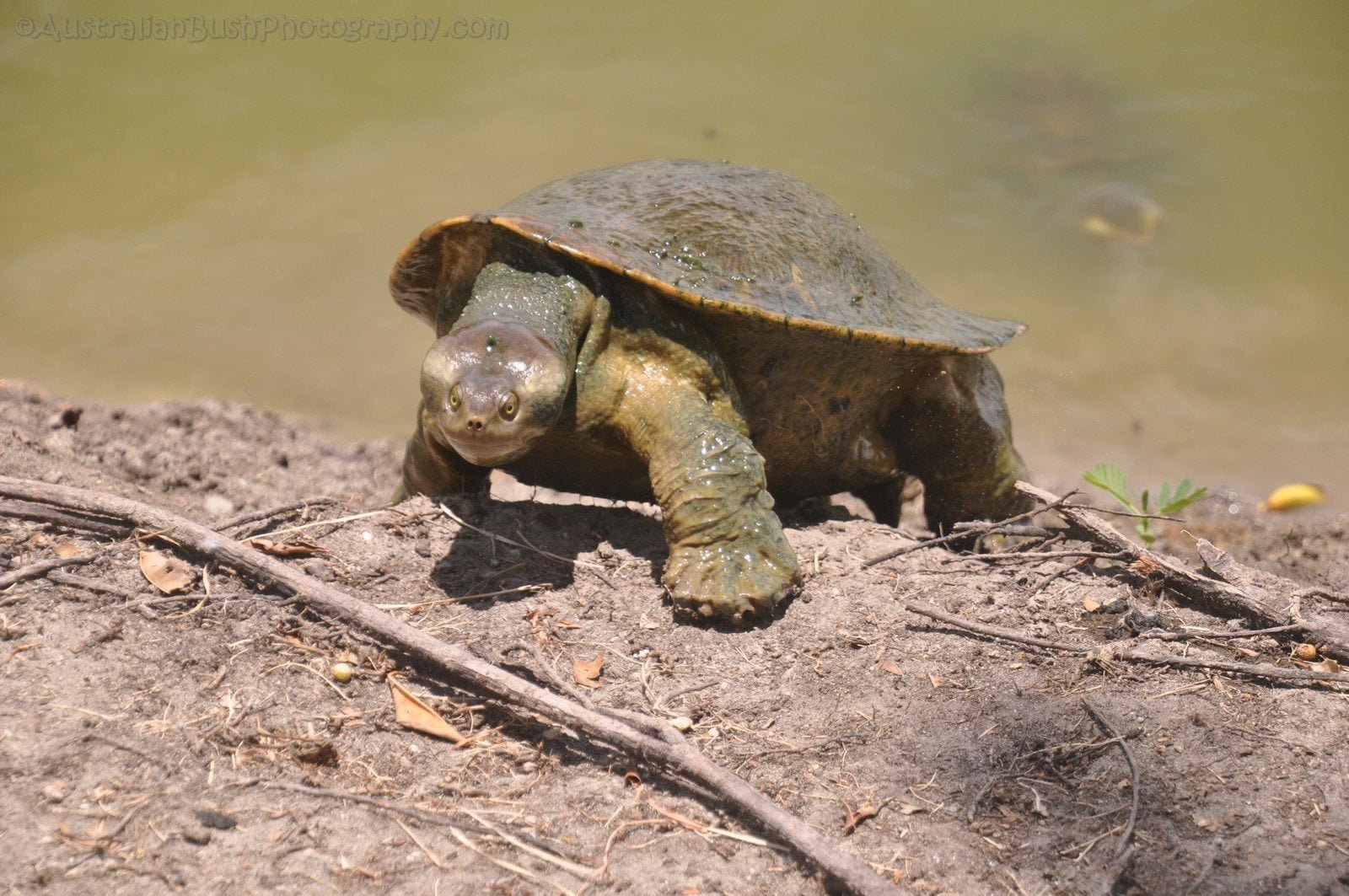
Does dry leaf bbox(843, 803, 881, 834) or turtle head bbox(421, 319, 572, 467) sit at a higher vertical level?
turtle head bbox(421, 319, 572, 467)

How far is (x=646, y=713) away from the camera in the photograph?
2.24 m

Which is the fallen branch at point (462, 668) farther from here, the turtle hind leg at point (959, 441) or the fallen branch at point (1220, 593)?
the turtle hind leg at point (959, 441)

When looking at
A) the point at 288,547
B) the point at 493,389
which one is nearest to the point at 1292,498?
the point at 493,389

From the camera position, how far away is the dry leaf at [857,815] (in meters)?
1.93

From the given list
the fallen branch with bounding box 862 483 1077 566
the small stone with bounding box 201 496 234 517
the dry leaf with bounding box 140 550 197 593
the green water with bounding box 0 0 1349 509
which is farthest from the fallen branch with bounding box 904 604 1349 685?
the green water with bounding box 0 0 1349 509

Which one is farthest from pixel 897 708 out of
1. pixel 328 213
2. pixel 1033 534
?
pixel 328 213

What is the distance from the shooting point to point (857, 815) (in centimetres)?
196

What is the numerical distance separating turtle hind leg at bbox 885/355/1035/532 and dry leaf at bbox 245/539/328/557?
81.7 inches

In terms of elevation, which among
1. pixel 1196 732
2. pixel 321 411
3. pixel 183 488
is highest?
pixel 1196 732

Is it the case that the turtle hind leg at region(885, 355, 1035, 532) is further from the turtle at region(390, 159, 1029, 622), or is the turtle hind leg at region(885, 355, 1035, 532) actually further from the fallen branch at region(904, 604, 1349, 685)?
the fallen branch at region(904, 604, 1349, 685)

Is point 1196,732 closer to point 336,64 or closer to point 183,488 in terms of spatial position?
point 183,488

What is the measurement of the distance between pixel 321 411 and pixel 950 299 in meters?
4.15

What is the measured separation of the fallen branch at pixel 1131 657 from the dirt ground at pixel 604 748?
0.03m

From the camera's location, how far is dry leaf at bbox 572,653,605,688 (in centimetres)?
234
